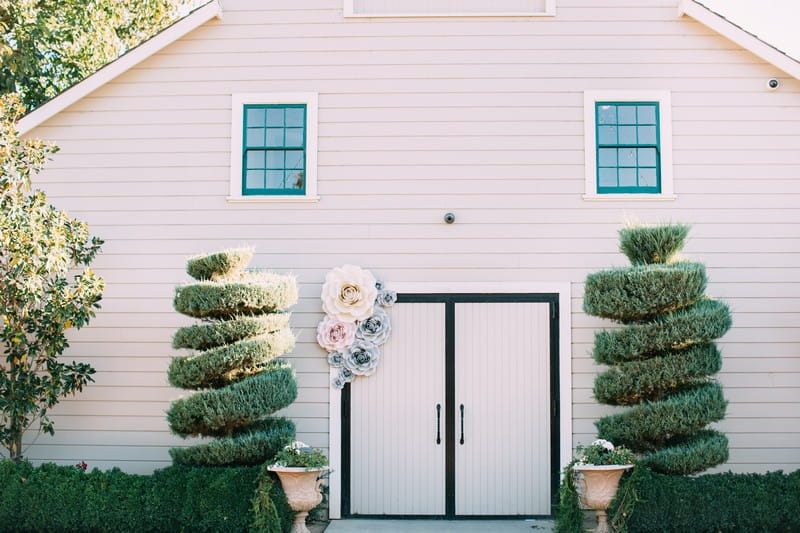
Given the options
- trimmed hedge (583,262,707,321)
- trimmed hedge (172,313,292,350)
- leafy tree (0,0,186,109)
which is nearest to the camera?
trimmed hedge (583,262,707,321)

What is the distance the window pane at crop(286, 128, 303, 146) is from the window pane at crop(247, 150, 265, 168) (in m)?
0.33

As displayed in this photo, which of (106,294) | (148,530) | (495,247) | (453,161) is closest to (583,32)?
(453,161)

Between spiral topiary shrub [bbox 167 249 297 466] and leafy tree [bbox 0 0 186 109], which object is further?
leafy tree [bbox 0 0 186 109]

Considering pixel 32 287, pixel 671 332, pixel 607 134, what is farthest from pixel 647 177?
pixel 32 287

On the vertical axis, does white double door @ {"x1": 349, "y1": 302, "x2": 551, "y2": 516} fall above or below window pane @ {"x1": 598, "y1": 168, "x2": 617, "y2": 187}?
below

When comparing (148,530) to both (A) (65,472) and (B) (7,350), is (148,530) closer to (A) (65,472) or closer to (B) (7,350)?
(A) (65,472)

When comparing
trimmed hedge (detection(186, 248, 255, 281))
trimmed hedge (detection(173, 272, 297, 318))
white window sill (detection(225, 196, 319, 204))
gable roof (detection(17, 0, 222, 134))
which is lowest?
trimmed hedge (detection(173, 272, 297, 318))

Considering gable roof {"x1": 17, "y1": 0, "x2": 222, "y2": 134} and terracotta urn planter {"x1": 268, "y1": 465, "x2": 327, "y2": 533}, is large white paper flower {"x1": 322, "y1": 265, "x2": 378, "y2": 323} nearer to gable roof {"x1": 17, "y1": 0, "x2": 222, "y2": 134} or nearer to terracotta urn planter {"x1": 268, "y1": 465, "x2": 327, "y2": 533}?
terracotta urn planter {"x1": 268, "y1": 465, "x2": 327, "y2": 533}

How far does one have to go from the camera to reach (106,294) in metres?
8.61

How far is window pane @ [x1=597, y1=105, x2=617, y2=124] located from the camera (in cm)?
855

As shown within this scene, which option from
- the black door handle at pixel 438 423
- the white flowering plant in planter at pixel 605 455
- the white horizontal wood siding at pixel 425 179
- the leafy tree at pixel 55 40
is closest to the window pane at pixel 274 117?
the white horizontal wood siding at pixel 425 179

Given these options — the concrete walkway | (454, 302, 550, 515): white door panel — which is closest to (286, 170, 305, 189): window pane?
(454, 302, 550, 515): white door panel

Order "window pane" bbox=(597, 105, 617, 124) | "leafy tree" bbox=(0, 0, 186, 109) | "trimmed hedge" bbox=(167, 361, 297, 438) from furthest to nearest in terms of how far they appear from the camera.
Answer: "leafy tree" bbox=(0, 0, 186, 109) < "window pane" bbox=(597, 105, 617, 124) < "trimmed hedge" bbox=(167, 361, 297, 438)

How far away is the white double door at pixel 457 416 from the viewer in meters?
8.30
